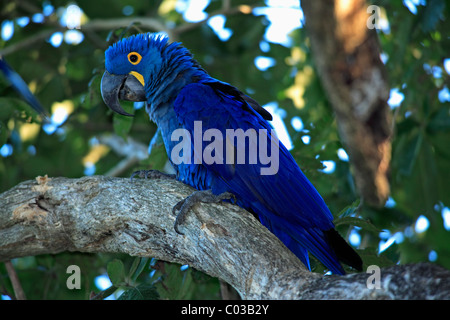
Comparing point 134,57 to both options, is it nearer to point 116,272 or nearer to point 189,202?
point 189,202

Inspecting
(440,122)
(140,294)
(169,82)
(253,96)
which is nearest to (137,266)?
(140,294)

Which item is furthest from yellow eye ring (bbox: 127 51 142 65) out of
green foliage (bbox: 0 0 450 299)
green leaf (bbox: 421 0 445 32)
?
green leaf (bbox: 421 0 445 32)

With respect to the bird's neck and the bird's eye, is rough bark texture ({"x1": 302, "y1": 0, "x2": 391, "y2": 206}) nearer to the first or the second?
the bird's neck

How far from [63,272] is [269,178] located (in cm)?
205

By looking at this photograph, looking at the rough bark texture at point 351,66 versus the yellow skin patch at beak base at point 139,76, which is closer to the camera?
the rough bark texture at point 351,66

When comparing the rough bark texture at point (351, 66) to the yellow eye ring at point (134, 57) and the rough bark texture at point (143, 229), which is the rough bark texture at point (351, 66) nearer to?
the rough bark texture at point (143, 229)

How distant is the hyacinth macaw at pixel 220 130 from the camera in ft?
9.71

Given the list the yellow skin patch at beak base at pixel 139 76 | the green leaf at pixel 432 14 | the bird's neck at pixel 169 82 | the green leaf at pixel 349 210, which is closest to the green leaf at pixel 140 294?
the bird's neck at pixel 169 82

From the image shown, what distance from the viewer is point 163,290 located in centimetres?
347

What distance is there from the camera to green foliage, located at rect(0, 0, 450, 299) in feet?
12.1

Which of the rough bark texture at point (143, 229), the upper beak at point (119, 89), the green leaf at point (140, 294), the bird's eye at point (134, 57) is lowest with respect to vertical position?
the green leaf at point (140, 294)

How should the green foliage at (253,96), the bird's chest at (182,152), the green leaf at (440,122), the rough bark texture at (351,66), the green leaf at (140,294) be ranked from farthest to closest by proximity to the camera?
1. the green leaf at (440,122)
2. the green foliage at (253,96)
3. the bird's chest at (182,152)
4. the green leaf at (140,294)
5. the rough bark texture at (351,66)
